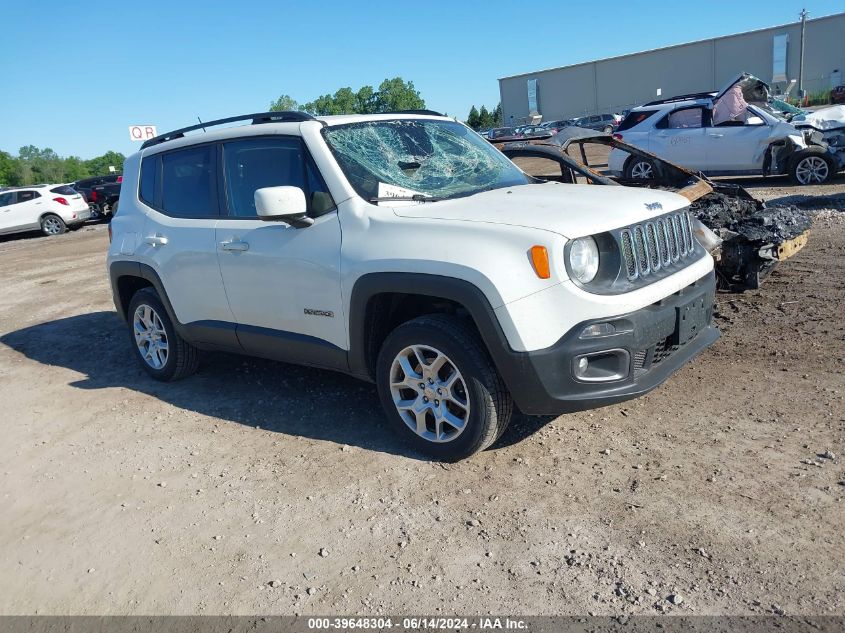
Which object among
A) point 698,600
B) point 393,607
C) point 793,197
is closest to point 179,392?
point 393,607

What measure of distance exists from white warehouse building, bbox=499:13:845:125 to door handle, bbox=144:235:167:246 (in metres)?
59.9

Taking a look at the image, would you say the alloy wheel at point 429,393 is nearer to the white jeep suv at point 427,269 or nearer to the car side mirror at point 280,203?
the white jeep suv at point 427,269

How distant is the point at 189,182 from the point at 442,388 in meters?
2.63

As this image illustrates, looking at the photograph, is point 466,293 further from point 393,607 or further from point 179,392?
point 179,392

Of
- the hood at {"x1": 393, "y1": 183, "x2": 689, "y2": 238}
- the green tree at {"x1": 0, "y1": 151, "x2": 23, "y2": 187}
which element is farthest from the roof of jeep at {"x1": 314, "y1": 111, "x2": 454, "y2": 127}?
the green tree at {"x1": 0, "y1": 151, "x2": 23, "y2": 187}

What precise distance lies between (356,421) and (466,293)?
152 centimetres

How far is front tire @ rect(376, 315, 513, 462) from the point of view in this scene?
368 cm

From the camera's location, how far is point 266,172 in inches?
182

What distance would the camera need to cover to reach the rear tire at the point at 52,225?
21688 mm

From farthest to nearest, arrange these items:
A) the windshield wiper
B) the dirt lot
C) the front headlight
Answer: the windshield wiper
the front headlight
the dirt lot

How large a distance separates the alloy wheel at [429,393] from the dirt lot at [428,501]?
215 mm

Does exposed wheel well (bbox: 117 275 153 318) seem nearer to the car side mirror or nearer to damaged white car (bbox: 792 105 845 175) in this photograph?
the car side mirror

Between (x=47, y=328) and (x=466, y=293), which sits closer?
(x=466, y=293)

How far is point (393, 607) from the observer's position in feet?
9.46
